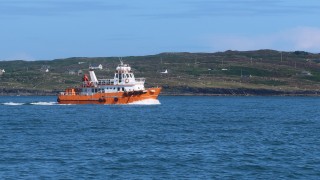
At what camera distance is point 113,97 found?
12675 centimetres

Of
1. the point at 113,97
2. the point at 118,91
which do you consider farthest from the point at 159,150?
the point at 118,91

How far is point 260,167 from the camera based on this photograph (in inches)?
1839

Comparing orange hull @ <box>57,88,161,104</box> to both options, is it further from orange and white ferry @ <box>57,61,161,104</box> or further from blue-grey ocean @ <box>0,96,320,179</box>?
blue-grey ocean @ <box>0,96,320,179</box>

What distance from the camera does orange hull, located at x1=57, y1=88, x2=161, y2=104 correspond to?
12550 centimetres

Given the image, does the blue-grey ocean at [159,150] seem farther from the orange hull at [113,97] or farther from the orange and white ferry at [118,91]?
the orange and white ferry at [118,91]

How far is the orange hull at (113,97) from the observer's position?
126 metres

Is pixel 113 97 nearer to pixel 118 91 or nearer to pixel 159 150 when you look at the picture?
pixel 118 91

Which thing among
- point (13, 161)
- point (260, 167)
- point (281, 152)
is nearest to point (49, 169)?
point (13, 161)

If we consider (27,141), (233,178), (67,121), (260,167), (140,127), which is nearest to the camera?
(233,178)

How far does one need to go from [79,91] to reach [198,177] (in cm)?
9455

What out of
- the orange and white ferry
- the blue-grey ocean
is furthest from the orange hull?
the blue-grey ocean

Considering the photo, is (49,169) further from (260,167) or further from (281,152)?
(281,152)

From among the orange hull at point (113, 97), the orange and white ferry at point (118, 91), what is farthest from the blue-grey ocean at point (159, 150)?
the orange and white ferry at point (118, 91)

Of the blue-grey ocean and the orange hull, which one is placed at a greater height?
the orange hull
